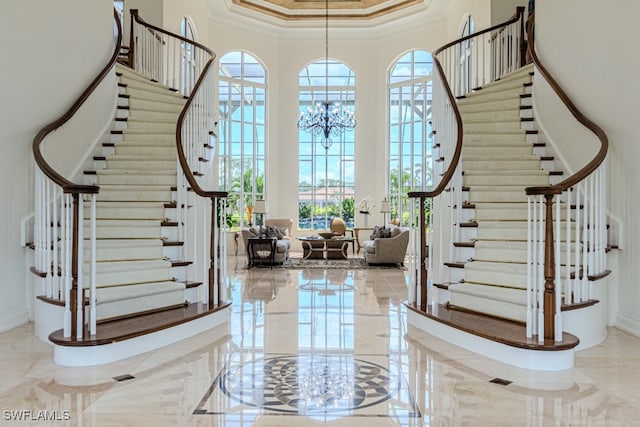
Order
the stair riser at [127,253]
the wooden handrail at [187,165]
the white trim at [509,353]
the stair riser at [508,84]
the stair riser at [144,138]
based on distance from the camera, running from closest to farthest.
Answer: the white trim at [509,353], the stair riser at [127,253], the wooden handrail at [187,165], the stair riser at [144,138], the stair riser at [508,84]

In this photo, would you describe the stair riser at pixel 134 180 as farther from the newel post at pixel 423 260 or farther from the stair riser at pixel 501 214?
the stair riser at pixel 501 214

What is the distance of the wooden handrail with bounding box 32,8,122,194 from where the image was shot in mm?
3352

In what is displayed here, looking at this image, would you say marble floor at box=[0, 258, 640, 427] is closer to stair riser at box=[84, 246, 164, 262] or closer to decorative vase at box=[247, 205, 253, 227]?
stair riser at box=[84, 246, 164, 262]

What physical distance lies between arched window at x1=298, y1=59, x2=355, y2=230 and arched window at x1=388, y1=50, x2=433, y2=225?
1103mm

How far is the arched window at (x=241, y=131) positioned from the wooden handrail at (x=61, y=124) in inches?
249

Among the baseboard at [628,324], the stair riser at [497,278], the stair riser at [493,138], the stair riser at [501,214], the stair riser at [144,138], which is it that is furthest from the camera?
the stair riser at [144,138]

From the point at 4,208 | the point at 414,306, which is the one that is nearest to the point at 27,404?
the point at 4,208

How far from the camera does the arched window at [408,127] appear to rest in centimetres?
1268

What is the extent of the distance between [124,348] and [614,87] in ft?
14.3

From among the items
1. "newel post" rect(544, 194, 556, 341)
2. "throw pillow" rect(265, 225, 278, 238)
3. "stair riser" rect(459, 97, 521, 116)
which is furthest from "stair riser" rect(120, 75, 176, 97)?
"newel post" rect(544, 194, 556, 341)

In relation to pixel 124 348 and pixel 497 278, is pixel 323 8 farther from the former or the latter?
pixel 124 348

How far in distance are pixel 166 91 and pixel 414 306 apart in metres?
4.81

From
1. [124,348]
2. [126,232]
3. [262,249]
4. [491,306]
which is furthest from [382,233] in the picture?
[124,348]

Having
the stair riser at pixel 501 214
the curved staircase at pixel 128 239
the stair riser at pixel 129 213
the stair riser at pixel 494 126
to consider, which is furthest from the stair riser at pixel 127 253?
the stair riser at pixel 494 126
